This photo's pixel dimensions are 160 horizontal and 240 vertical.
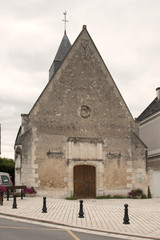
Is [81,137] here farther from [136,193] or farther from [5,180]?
[5,180]

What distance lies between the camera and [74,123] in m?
20.3

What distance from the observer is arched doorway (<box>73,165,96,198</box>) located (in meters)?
19.7

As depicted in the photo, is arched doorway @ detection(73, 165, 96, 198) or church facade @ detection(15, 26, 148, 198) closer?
church facade @ detection(15, 26, 148, 198)

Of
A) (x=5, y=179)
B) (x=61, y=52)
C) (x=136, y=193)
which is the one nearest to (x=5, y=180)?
(x=5, y=179)

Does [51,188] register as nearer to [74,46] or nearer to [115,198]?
[115,198]

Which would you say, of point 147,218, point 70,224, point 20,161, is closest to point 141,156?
point 20,161

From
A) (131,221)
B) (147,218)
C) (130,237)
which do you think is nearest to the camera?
(130,237)

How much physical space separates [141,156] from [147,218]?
10578mm

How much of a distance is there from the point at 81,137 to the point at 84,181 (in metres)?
2.89

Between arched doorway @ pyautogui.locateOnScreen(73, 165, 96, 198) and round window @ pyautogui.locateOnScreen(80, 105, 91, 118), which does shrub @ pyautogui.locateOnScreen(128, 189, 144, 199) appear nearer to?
arched doorway @ pyautogui.locateOnScreen(73, 165, 96, 198)

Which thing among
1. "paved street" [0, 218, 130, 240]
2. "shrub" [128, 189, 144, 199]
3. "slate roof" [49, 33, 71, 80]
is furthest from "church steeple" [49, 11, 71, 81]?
"paved street" [0, 218, 130, 240]

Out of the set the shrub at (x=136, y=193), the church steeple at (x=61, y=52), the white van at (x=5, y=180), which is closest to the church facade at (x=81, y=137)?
the shrub at (x=136, y=193)

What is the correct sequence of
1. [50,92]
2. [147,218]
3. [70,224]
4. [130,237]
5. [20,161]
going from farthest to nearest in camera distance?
[50,92] < [20,161] < [147,218] < [70,224] < [130,237]

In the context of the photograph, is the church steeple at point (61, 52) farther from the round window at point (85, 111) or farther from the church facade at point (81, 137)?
the round window at point (85, 111)
